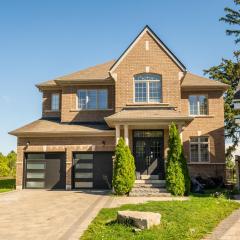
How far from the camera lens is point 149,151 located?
21.5 metres

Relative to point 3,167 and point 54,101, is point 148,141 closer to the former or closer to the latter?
point 54,101

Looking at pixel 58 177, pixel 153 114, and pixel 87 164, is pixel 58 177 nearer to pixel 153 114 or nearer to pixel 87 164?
pixel 87 164

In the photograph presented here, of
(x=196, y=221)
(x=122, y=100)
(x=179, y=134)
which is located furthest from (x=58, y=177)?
(x=196, y=221)

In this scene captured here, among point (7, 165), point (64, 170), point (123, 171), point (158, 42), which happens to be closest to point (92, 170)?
point (64, 170)

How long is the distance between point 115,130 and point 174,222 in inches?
457

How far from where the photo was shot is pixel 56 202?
15.4 m

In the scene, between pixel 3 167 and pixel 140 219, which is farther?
pixel 3 167

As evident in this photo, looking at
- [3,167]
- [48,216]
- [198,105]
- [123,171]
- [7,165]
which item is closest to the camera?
[48,216]

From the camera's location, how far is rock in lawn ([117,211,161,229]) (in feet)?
30.9

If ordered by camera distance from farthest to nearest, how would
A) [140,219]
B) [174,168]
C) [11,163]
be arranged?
[11,163] < [174,168] < [140,219]

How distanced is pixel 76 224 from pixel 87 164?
Result: 11873 mm

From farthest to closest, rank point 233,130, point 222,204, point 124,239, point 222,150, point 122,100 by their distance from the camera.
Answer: point 233,130
point 222,150
point 122,100
point 222,204
point 124,239

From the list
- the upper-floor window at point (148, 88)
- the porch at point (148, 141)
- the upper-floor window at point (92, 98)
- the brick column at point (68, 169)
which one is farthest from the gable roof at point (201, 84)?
the brick column at point (68, 169)

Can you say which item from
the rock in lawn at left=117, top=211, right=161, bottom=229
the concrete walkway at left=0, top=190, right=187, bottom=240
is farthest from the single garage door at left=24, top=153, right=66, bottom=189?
the rock in lawn at left=117, top=211, right=161, bottom=229
